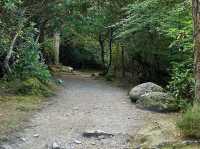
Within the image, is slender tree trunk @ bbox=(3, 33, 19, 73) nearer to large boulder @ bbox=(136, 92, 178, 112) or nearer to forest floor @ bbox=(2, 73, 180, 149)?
forest floor @ bbox=(2, 73, 180, 149)

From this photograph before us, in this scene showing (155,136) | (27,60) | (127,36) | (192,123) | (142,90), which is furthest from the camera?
(127,36)

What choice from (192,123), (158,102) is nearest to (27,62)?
(158,102)

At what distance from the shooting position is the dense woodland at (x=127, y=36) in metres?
13.0

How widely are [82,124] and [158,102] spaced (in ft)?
10.0

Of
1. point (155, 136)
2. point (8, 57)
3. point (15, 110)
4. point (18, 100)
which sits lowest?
point (155, 136)

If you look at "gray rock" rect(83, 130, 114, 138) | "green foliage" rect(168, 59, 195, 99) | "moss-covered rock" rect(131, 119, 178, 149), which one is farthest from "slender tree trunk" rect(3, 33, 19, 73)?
"moss-covered rock" rect(131, 119, 178, 149)

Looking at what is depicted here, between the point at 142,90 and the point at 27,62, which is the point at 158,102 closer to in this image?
the point at 142,90

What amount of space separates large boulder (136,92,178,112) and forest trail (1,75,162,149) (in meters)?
0.33

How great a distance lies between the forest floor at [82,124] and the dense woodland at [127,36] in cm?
141

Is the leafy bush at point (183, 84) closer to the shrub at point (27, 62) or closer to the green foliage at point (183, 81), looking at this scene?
the green foliage at point (183, 81)

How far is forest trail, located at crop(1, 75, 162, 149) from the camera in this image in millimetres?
8875

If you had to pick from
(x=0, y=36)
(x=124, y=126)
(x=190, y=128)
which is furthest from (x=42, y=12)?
(x=190, y=128)

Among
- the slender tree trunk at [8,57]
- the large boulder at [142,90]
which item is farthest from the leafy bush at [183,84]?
the slender tree trunk at [8,57]

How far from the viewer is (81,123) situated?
35.1ft
